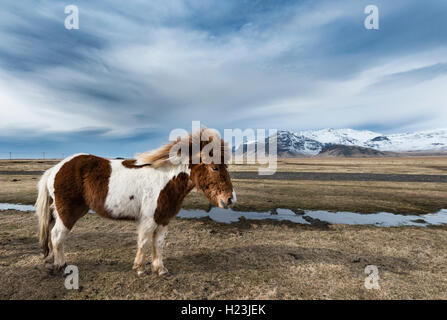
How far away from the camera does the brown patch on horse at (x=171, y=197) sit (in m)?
4.49

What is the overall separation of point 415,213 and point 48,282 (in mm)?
17147

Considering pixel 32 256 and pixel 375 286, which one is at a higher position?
pixel 32 256

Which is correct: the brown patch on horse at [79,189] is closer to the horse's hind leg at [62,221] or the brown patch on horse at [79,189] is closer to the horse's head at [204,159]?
the horse's hind leg at [62,221]

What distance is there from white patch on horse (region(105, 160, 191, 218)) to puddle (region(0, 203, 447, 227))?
5880 mm

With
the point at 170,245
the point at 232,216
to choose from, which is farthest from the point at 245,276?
the point at 232,216

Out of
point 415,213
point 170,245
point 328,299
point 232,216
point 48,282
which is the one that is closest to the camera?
point 328,299

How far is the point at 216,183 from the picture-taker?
4246 millimetres

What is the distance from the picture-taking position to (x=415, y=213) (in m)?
12.2

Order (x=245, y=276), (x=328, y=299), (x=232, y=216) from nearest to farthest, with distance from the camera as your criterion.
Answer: (x=328, y=299) → (x=245, y=276) → (x=232, y=216)

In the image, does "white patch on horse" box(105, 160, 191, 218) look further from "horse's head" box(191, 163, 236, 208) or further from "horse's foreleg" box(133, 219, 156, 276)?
"horse's head" box(191, 163, 236, 208)

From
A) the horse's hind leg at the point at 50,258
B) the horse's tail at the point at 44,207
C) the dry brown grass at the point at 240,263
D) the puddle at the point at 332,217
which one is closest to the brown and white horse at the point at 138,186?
the horse's tail at the point at 44,207

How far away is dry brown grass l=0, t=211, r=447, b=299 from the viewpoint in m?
4.39

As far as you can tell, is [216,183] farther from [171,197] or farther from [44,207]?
[44,207]
